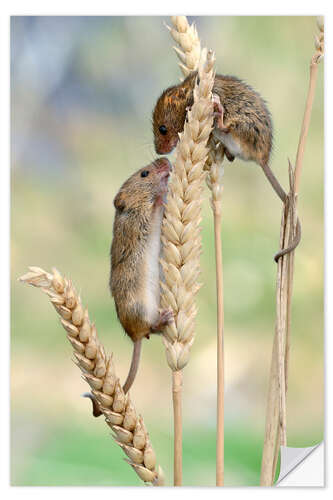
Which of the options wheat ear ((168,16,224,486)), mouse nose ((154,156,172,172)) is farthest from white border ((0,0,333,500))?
mouse nose ((154,156,172,172))

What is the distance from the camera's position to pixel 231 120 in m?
2.17

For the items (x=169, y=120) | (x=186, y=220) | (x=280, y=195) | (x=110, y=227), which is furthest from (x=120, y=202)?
(x=280, y=195)

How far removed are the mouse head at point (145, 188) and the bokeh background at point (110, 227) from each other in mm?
46

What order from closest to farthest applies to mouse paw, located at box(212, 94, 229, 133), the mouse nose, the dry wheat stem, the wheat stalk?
the wheat stalk
the dry wheat stem
mouse paw, located at box(212, 94, 229, 133)
the mouse nose

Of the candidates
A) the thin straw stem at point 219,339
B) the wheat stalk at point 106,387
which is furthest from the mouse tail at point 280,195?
the wheat stalk at point 106,387

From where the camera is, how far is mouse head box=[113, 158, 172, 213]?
2254 millimetres

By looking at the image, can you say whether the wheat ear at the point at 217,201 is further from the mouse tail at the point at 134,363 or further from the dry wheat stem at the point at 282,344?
the mouse tail at the point at 134,363

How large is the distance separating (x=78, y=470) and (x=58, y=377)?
0.34 m

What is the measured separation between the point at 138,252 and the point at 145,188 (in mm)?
230

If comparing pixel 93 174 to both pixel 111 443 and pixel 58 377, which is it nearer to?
pixel 58 377

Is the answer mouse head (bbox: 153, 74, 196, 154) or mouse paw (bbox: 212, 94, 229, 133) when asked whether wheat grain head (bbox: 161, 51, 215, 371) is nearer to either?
mouse paw (bbox: 212, 94, 229, 133)

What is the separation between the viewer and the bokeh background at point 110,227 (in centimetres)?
226

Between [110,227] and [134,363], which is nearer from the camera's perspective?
[134,363]

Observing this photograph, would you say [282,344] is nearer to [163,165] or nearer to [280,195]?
[280,195]
